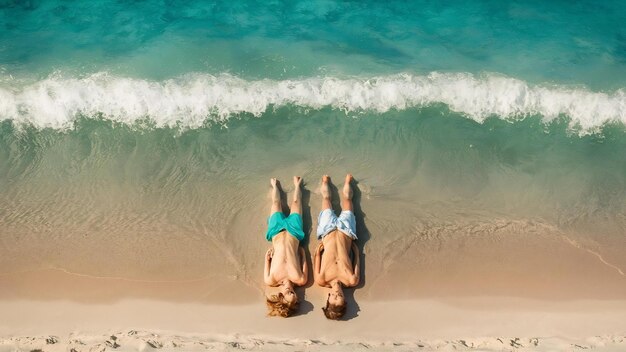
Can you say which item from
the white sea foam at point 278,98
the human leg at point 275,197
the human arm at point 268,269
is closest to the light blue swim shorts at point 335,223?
the human leg at point 275,197

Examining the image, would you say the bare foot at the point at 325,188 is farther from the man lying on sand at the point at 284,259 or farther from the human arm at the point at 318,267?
the human arm at the point at 318,267

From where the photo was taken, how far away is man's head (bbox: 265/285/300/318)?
6.44m

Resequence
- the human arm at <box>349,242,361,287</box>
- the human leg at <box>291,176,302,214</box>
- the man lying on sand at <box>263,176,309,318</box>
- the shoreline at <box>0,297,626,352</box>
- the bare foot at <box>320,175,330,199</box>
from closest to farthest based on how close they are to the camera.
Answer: the shoreline at <box>0,297,626,352</box> < the man lying on sand at <box>263,176,309,318</box> < the human arm at <box>349,242,361,287</box> < the human leg at <box>291,176,302,214</box> < the bare foot at <box>320,175,330,199</box>

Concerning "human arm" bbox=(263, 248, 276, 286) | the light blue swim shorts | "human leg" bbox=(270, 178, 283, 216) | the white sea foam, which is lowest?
"human arm" bbox=(263, 248, 276, 286)

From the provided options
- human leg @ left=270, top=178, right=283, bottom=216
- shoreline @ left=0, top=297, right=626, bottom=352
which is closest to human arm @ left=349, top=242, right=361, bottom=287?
shoreline @ left=0, top=297, right=626, bottom=352

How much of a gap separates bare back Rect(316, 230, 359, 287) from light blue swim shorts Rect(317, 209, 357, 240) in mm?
67

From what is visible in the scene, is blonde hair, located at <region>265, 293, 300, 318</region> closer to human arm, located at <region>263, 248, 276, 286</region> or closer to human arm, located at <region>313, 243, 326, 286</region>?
human arm, located at <region>263, 248, 276, 286</region>

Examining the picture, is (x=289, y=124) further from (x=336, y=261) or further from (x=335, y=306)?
(x=335, y=306)

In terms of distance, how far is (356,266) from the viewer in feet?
23.0

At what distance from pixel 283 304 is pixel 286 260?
0.67m

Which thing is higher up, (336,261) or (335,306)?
(336,261)

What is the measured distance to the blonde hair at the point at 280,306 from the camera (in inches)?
253

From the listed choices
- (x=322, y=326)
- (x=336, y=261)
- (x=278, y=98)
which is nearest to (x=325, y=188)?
(x=336, y=261)

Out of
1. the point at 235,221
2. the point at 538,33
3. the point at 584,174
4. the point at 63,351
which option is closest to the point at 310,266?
the point at 235,221
